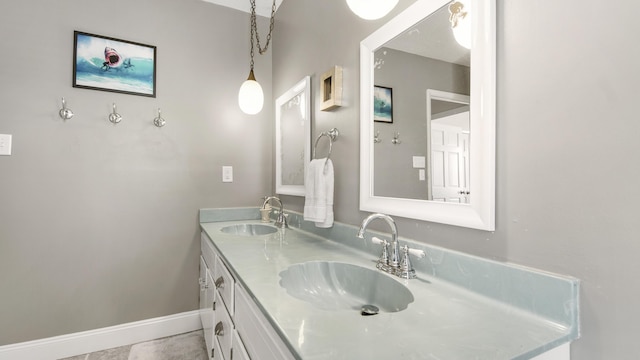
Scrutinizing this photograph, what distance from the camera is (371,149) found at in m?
1.24

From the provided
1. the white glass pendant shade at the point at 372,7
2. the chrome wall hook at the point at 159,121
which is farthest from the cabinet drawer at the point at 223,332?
the chrome wall hook at the point at 159,121

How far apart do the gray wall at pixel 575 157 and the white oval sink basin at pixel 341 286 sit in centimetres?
26

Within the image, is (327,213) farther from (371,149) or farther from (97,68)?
(97,68)

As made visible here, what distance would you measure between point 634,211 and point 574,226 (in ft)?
0.32

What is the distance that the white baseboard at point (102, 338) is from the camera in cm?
169

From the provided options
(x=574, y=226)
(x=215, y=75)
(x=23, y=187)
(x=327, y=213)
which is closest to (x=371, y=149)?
(x=327, y=213)

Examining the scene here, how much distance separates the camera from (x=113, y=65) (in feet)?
6.18

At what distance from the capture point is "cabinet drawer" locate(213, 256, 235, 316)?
3.59 feet

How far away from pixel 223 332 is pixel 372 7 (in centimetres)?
136

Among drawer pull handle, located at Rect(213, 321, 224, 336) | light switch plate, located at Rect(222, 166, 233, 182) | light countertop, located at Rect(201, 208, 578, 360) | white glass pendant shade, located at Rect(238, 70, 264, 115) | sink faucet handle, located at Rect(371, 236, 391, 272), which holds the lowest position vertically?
drawer pull handle, located at Rect(213, 321, 224, 336)

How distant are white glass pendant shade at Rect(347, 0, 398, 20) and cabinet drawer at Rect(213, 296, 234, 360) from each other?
120 centimetres

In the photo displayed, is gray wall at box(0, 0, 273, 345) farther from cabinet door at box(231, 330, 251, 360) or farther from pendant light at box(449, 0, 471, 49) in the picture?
pendant light at box(449, 0, 471, 49)

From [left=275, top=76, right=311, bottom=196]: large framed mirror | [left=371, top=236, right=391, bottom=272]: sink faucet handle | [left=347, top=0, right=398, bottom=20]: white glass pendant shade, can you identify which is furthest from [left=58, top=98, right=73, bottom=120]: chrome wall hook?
[left=371, top=236, right=391, bottom=272]: sink faucet handle

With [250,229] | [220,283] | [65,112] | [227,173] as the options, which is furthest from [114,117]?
[220,283]
